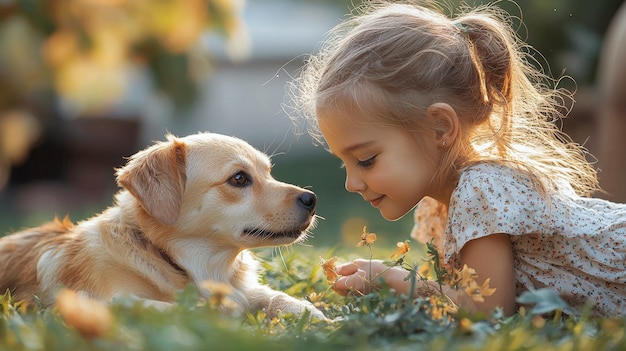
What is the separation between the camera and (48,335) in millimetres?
2170

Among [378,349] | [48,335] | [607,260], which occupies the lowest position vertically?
[607,260]

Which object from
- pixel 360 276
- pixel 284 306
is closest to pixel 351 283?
pixel 360 276

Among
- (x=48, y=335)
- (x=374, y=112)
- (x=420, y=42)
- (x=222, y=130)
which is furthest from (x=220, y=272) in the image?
(x=222, y=130)

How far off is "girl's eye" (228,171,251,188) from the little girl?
1.33 feet

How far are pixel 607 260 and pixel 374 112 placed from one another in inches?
44.8

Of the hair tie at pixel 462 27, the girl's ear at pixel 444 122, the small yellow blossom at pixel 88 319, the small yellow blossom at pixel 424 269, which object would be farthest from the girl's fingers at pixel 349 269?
the small yellow blossom at pixel 88 319

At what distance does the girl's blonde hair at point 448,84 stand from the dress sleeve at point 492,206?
0.09m

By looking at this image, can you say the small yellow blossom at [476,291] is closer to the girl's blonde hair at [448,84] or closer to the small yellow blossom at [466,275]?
the small yellow blossom at [466,275]

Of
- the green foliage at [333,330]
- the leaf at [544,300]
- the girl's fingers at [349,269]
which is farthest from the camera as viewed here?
the girl's fingers at [349,269]

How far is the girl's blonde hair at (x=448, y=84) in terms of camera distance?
3.57 m

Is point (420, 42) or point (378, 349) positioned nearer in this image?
point (378, 349)

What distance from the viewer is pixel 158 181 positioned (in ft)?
11.7

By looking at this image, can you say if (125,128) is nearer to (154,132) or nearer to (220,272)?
(154,132)

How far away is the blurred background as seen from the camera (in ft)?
14.9
